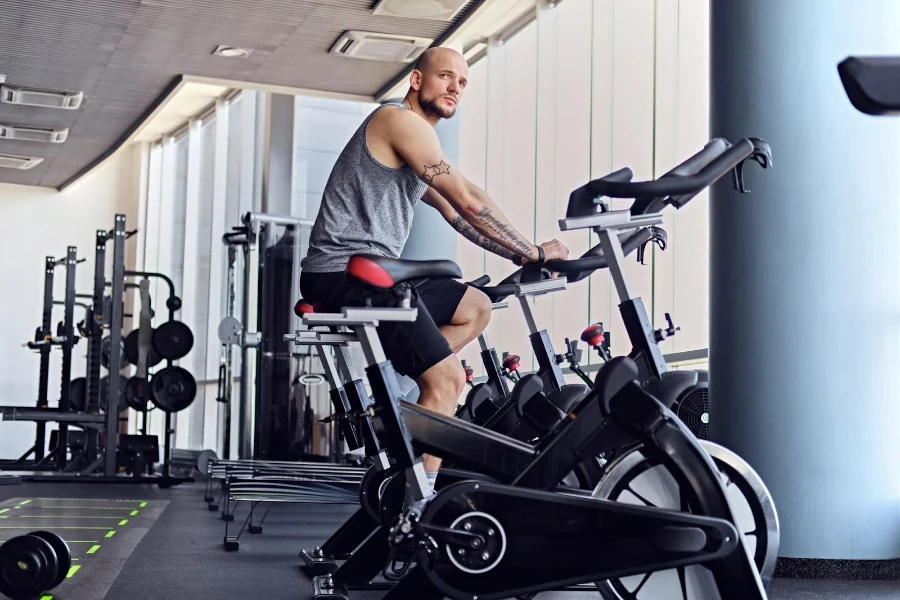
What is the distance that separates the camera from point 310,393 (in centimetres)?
741

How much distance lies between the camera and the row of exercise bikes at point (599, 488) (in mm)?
1967

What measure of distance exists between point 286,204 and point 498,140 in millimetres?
2794

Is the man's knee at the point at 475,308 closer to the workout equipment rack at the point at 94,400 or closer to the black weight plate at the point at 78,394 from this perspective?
the workout equipment rack at the point at 94,400

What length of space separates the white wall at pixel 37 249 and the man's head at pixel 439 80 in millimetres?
10752

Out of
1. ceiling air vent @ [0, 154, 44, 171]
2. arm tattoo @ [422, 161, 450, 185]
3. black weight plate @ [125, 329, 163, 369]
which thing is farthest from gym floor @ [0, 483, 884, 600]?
ceiling air vent @ [0, 154, 44, 171]

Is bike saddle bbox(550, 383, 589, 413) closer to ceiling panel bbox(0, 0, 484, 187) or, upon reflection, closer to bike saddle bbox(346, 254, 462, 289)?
bike saddle bbox(346, 254, 462, 289)

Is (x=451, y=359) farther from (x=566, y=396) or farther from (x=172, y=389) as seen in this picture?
(x=172, y=389)

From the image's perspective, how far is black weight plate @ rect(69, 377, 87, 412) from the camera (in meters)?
10.5

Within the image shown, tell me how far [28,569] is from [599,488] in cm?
156

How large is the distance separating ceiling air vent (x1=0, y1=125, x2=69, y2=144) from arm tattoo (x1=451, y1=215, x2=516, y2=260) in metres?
7.78

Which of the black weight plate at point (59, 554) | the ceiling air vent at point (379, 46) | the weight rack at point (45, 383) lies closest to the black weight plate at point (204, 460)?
the weight rack at point (45, 383)

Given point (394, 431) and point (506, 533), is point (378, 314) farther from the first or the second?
point (506, 533)

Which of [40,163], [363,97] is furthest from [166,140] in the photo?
[363,97]

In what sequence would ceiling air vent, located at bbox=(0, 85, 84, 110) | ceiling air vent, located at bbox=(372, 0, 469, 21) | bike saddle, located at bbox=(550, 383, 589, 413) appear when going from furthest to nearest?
1. ceiling air vent, located at bbox=(0, 85, 84, 110)
2. ceiling air vent, located at bbox=(372, 0, 469, 21)
3. bike saddle, located at bbox=(550, 383, 589, 413)
